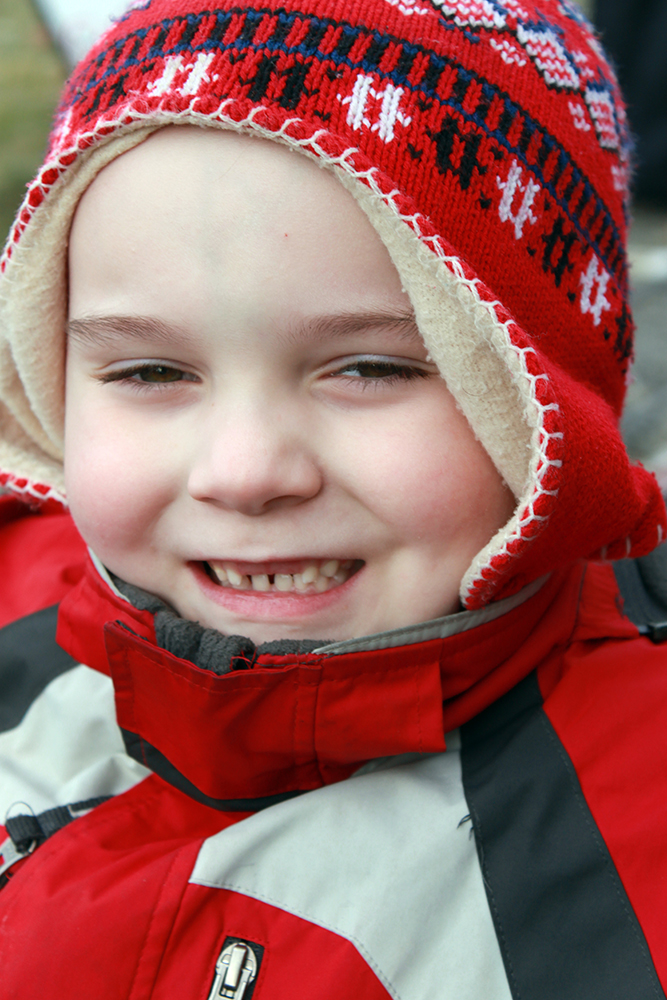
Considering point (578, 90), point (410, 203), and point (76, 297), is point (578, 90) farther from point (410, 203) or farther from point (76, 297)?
point (76, 297)

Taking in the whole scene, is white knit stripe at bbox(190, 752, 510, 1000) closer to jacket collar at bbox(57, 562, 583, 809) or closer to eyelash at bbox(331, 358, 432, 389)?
jacket collar at bbox(57, 562, 583, 809)

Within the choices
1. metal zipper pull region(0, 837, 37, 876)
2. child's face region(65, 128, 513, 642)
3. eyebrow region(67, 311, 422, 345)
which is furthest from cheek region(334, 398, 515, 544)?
metal zipper pull region(0, 837, 37, 876)

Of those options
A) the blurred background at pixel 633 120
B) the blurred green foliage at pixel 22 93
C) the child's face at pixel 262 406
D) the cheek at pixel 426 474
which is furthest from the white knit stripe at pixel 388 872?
the blurred green foliage at pixel 22 93

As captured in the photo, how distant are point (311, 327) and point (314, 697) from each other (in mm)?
453

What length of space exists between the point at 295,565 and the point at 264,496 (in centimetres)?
13

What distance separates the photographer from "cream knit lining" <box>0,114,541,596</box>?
2.91ft

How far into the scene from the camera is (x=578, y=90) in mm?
1071

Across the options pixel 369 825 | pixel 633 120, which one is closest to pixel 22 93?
pixel 633 120

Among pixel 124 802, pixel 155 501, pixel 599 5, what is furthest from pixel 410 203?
pixel 599 5

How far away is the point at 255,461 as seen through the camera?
92cm

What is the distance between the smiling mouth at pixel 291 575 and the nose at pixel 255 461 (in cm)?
11

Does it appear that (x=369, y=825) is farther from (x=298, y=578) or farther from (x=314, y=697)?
(x=298, y=578)

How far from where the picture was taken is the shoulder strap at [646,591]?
3.85 ft

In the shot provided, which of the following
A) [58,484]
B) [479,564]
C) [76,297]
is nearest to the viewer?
[479,564]
